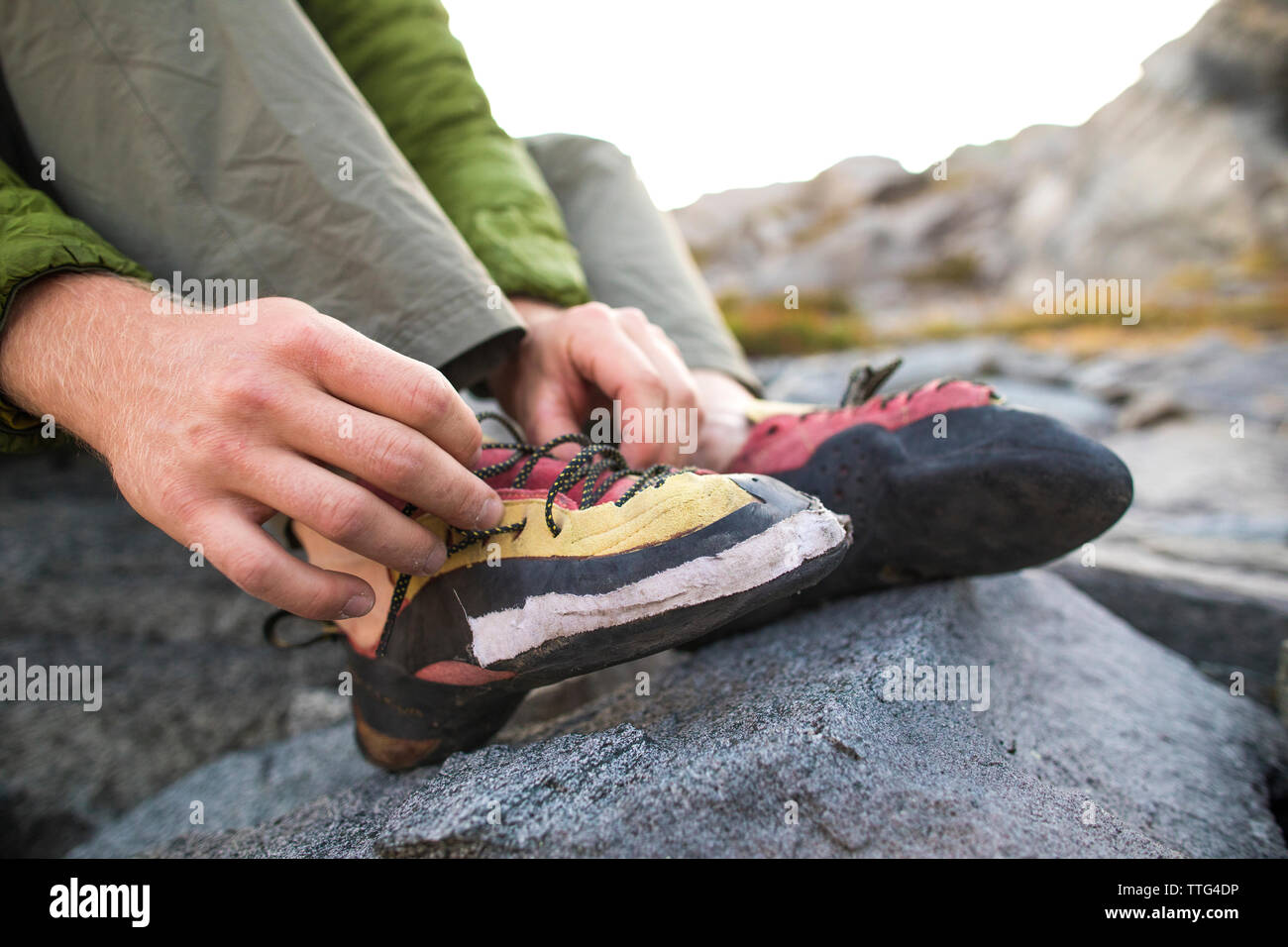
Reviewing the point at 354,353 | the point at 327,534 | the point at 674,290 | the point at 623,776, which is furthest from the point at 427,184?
the point at 623,776

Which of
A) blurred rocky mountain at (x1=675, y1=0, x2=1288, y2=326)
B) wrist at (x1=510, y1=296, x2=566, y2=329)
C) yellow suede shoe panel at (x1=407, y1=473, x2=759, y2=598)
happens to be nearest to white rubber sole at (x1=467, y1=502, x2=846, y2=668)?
yellow suede shoe panel at (x1=407, y1=473, x2=759, y2=598)

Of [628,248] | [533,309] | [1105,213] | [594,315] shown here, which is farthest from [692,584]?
[1105,213]

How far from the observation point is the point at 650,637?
2.75ft

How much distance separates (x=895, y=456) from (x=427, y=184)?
124 centimetres

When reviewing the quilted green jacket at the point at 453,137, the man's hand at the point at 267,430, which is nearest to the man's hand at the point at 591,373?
the quilted green jacket at the point at 453,137

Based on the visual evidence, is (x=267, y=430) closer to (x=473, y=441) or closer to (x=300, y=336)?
(x=300, y=336)

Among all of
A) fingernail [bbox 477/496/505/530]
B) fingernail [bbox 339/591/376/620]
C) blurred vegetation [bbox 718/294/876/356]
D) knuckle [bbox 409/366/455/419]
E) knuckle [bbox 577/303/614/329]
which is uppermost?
blurred vegetation [bbox 718/294/876/356]

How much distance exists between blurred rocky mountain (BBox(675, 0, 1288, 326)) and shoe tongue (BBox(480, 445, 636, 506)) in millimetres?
13875

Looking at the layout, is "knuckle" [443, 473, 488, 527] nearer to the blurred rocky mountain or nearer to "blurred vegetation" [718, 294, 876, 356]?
"blurred vegetation" [718, 294, 876, 356]

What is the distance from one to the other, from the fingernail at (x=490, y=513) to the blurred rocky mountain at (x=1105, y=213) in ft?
46.0

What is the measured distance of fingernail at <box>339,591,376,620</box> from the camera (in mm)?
833

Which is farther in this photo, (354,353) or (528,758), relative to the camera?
(528,758)

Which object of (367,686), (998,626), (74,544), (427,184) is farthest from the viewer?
(74,544)
